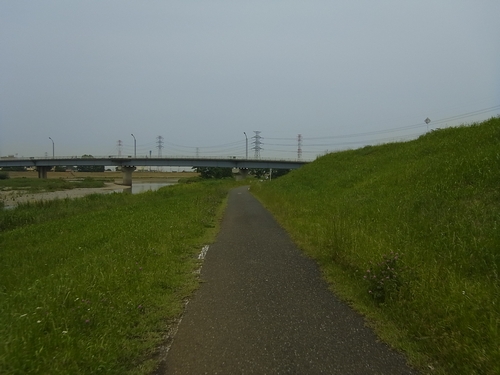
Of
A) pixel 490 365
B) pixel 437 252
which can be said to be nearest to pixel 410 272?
pixel 437 252

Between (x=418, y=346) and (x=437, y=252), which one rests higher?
(x=437, y=252)

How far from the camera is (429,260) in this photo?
15.3 ft

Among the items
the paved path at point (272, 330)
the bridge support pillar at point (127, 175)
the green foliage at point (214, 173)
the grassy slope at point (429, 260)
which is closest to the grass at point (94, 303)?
the paved path at point (272, 330)

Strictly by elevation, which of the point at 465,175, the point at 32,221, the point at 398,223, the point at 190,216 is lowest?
the point at 32,221

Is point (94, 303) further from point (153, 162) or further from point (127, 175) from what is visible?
point (127, 175)

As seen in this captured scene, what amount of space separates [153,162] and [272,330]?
2683 inches

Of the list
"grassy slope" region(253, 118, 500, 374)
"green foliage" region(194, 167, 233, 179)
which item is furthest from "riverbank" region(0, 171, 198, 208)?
"grassy slope" region(253, 118, 500, 374)

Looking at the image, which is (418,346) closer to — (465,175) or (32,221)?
(465,175)

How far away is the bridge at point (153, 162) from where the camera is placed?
6515 centimetres

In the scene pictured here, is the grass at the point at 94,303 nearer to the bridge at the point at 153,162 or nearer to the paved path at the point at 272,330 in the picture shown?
the paved path at the point at 272,330

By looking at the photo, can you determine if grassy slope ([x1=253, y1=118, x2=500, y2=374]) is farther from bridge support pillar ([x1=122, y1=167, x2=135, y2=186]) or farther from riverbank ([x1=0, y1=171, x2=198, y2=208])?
bridge support pillar ([x1=122, y1=167, x2=135, y2=186])

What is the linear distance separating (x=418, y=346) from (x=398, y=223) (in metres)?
4.03

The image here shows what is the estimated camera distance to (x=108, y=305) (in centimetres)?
402

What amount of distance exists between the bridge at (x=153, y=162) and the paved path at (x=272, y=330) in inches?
2333
